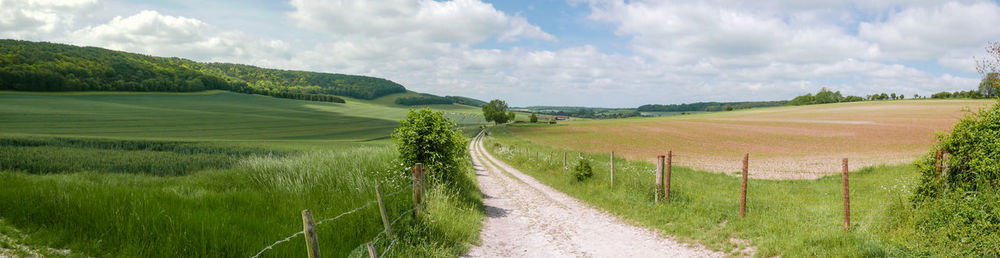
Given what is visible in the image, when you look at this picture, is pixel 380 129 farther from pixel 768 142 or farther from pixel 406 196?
pixel 406 196

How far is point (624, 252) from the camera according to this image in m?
7.31

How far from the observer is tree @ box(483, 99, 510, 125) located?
123m

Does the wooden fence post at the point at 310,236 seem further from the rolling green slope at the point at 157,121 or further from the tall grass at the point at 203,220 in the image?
the rolling green slope at the point at 157,121

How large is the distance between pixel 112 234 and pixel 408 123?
617 cm

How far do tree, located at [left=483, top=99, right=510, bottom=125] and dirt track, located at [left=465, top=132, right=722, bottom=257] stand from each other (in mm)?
110290

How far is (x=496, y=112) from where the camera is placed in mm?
124375

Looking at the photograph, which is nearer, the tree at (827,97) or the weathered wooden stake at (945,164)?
the weathered wooden stake at (945,164)

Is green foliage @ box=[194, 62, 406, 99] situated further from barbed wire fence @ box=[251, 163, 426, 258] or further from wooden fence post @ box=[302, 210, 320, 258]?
wooden fence post @ box=[302, 210, 320, 258]

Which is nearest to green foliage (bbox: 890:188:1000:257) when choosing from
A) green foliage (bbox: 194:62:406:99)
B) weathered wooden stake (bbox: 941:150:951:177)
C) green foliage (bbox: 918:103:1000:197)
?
green foliage (bbox: 918:103:1000:197)

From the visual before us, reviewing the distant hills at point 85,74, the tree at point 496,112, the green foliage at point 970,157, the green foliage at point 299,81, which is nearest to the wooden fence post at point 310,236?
the green foliage at point 970,157

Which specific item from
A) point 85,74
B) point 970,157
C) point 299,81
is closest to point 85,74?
point 85,74

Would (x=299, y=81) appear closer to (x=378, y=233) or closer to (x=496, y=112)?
(x=496, y=112)

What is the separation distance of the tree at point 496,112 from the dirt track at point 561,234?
362ft

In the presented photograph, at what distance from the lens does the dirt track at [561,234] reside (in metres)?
7.25
